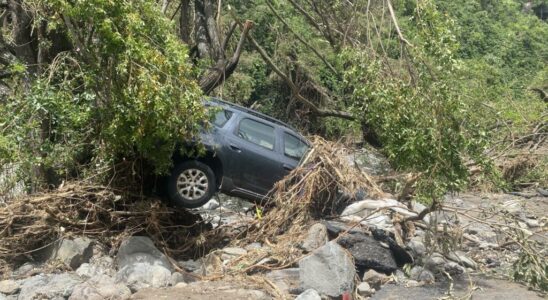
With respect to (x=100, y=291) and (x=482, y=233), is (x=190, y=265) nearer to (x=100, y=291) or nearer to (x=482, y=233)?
(x=100, y=291)

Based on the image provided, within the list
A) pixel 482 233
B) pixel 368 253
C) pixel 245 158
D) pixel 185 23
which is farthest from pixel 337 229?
pixel 185 23

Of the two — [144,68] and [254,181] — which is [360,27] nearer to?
[254,181]

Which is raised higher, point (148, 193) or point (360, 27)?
point (360, 27)

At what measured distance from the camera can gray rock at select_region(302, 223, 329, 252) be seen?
9.57 meters

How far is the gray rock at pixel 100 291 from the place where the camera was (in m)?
7.78

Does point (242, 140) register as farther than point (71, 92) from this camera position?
Yes

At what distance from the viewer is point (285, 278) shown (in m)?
8.93

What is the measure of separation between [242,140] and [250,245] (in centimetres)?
159

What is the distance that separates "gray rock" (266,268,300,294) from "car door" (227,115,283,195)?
1807 millimetres

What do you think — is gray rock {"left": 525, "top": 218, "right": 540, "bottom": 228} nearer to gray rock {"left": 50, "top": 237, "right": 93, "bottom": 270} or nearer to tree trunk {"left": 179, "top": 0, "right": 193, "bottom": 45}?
tree trunk {"left": 179, "top": 0, "right": 193, "bottom": 45}

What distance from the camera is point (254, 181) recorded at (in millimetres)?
10570

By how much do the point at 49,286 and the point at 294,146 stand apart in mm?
4421

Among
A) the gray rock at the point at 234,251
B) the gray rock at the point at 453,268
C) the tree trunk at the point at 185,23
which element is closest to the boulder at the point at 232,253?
the gray rock at the point at 234,251

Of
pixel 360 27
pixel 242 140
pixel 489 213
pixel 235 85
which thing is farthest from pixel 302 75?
pixel 489 213
